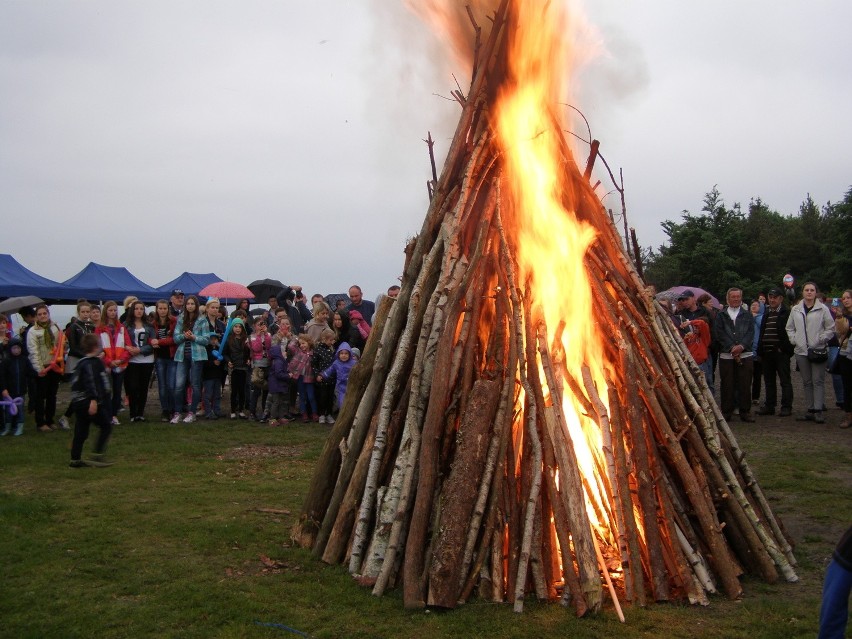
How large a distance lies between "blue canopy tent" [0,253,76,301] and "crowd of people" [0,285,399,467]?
8.04m

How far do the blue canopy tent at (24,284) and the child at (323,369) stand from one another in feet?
38.3

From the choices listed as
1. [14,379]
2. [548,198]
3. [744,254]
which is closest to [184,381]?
[14,379]

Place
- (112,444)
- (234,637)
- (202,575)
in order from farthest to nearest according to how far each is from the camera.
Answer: (112,444) → (202,575) → (234,637)

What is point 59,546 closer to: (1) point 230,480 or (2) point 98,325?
(1) point 230,480

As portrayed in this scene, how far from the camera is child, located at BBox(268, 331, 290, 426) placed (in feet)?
45.4

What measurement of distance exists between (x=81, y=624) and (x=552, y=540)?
3.27 metres

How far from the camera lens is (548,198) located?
264 inches

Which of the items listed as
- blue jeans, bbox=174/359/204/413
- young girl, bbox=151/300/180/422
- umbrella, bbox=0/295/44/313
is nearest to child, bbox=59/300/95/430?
young girl, bbox=151/300/180/422

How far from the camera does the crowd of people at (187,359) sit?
1292 cm

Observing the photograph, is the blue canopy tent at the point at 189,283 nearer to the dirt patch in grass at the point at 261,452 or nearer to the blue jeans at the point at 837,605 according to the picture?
the dirt patch in grass at the point at 261,452

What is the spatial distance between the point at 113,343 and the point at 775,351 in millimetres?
11823

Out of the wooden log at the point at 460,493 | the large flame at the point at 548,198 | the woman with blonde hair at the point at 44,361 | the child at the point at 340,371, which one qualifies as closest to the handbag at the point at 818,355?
the child at the point at 340,371

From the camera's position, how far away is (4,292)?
2062 centimetres

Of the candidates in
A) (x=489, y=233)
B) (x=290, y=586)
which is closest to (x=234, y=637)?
(x=290, y=586)
